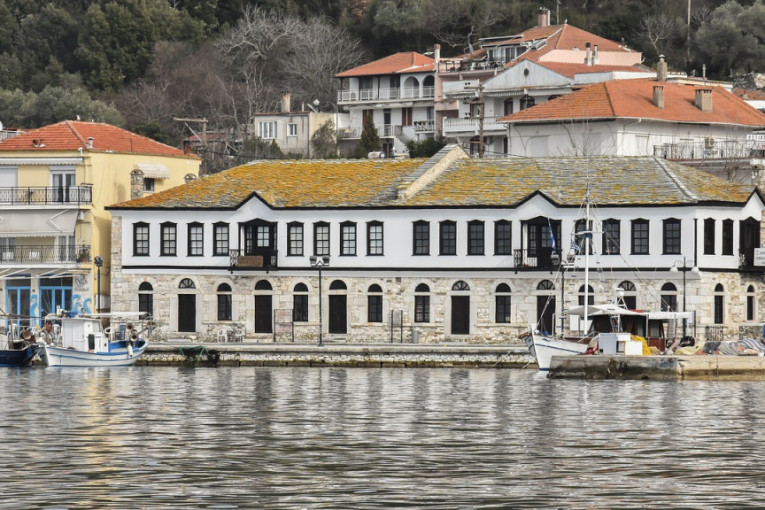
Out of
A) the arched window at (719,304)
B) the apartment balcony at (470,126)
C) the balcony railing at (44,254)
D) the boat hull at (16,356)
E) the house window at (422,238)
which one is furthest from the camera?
the apartment balcony at (470,126)

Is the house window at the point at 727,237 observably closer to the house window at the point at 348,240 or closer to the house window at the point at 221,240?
the house window at the point at 348,240

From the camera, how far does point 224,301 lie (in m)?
76.8

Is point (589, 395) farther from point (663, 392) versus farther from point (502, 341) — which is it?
point (502, 341)

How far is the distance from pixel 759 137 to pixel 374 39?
49253 millimetres

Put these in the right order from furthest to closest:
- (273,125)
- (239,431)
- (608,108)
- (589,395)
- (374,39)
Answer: (374,39) → (273,125) → (608,108) → (589,395) → (239,431)

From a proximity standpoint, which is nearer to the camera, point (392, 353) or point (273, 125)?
point (392, 353)

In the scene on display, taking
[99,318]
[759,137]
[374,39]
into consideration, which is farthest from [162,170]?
[374,39]

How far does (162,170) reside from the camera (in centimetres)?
8675

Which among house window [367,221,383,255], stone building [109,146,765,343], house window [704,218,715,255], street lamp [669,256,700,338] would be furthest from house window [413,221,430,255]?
house window [704,218,715,255]

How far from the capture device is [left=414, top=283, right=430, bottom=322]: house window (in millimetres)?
74125

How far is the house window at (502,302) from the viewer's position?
73250 mm

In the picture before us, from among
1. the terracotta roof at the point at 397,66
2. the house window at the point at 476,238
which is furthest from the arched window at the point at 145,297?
the terracotta roof at the point at 397,66

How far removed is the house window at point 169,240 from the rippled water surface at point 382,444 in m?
18.2

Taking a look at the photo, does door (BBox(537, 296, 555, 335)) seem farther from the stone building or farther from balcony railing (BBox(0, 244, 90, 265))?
balcony railing (BBox(0, 244, 90, 265))
